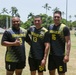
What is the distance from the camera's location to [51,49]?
25.4 feet

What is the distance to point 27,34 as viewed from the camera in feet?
25.4

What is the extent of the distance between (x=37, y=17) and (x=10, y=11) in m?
115

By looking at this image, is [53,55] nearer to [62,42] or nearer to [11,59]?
[62,42]

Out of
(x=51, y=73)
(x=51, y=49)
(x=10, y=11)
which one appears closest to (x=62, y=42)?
(x=51, y=49)

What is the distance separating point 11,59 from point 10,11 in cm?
11519

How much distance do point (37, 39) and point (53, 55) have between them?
1.99ft

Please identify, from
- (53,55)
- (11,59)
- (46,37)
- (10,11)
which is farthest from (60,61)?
(10,11)

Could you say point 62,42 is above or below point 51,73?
above

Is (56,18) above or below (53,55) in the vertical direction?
above

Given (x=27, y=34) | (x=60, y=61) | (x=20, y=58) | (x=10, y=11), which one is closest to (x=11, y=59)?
(x=20, y=58)

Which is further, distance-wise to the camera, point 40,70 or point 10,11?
point 10,11

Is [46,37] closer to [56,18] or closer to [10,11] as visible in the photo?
[56,18]

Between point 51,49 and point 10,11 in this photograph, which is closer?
point 51,49

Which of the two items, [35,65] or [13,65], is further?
[35,65]
